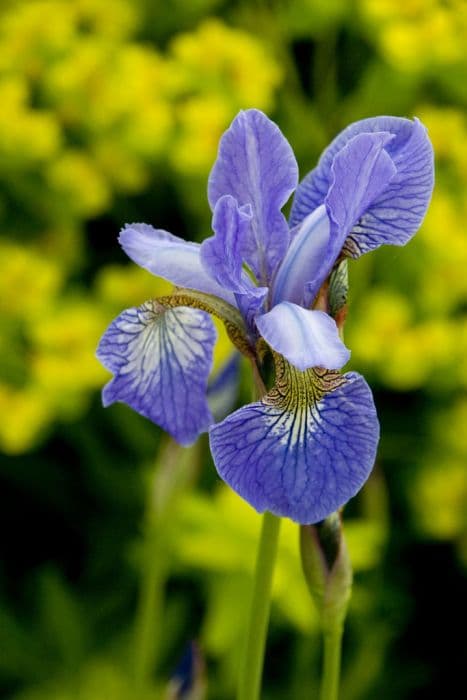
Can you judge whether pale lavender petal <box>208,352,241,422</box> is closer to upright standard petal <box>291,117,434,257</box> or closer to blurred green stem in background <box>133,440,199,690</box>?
blurred green stem in background <box>133,440,199,690</box>

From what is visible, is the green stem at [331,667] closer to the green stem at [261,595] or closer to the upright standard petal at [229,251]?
the green stem at [261,595]

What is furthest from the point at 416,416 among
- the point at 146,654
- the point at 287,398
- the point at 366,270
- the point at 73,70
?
the point at 287,398

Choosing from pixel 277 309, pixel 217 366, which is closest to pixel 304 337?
pixel 277 309

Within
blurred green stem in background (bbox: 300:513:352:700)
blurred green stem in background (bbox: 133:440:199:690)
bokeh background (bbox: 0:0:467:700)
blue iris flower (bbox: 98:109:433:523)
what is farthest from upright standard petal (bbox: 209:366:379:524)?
A: bokeh background (bbox: 0:0:467:700)

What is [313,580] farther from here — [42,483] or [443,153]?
[443,153]

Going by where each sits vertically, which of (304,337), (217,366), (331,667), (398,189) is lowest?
(331,667)

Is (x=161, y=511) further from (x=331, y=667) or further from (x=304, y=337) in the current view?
(x=304, y=337)
